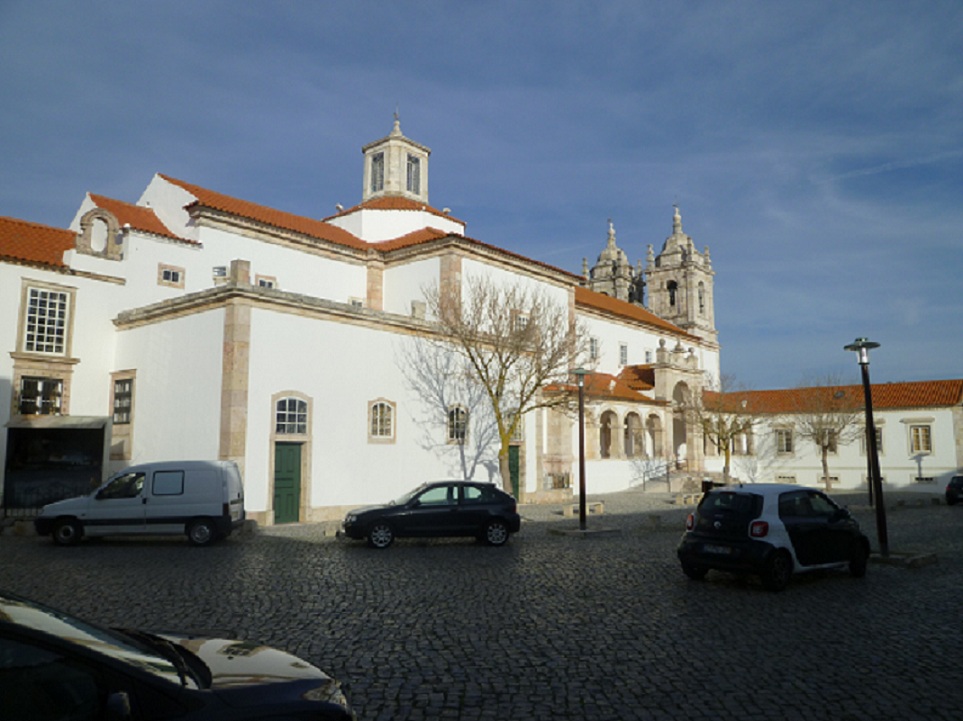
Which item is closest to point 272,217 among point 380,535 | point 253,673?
point 380,535

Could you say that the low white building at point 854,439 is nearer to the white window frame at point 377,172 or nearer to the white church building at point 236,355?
the white church building at point 236,355

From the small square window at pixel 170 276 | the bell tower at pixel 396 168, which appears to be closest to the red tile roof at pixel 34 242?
the small square window at pixel 170 276

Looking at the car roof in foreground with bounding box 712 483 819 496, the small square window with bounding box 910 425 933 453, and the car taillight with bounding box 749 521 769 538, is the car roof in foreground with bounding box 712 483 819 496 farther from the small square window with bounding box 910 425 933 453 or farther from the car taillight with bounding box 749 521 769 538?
the small square window with bounding box 910 425 933 453

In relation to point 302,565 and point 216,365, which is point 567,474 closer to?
point 216,365

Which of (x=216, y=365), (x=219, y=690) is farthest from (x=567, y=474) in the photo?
(x=219, y=690)

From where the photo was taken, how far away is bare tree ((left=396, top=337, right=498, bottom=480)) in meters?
25.3

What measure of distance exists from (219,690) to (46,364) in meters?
23.8

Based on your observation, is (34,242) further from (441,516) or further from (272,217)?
(441,516)

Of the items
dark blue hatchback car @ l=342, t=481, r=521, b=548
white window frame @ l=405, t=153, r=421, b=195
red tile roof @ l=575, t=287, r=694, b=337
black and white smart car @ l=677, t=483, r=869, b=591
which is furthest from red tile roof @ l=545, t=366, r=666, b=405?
black and white smart car @ l=677, t=483, r=869, b=591

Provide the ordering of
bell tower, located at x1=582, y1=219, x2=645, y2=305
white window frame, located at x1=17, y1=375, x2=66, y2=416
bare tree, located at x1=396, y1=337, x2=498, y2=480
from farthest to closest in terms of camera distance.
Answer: bell tower, located at x1=582, y1=219, x2=645, y2=305
bare tree, located at x1=396, y1=337, x2=498, y2=480
white window frame, located at x1=17, y1=375, x2=66, y2=416

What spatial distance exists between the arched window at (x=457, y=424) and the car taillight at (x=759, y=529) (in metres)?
16.2

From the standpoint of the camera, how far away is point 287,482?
2150 centimetres

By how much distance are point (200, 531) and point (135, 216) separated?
619 inches

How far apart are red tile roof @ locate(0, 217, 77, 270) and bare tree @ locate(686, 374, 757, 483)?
3278 cm
